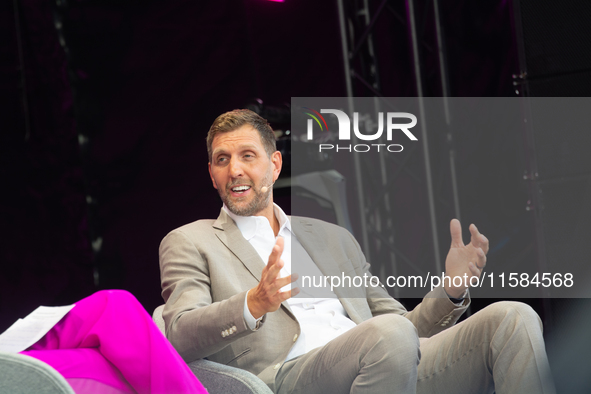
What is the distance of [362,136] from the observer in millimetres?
3340

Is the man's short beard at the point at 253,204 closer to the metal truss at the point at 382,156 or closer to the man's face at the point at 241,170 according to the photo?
the man's face at the point at 241,170

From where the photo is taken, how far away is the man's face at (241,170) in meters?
2.31

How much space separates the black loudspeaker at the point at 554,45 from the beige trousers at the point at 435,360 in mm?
1287

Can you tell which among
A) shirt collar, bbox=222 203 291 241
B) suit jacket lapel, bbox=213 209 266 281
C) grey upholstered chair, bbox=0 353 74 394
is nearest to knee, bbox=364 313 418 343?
suit jacket lapel, bbox=213 209 266 281

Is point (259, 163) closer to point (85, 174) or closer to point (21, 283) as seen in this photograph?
point (85, 174)

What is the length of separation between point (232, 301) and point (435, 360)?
2.37 feet

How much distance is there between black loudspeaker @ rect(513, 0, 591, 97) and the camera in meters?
→ 2.64

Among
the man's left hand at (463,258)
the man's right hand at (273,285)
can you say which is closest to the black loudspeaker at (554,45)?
the man's left hand at (463,258)

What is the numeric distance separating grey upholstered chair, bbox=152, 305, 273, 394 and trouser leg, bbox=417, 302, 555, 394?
2.03 ft

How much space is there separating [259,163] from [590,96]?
59.2 inches

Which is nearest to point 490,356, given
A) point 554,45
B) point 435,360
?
point 435,360

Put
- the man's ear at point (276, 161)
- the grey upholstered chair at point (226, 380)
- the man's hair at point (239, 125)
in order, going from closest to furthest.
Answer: the grey upholstered chair at point (226, 380) → the man's hair at point (239, 125) → the man's ear at point (276, 161)

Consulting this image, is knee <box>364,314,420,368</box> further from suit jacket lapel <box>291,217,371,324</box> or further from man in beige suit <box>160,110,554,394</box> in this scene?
suit jacket lapel <box>291,217,371,324</box>

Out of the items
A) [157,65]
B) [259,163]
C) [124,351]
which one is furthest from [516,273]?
[124,351]
